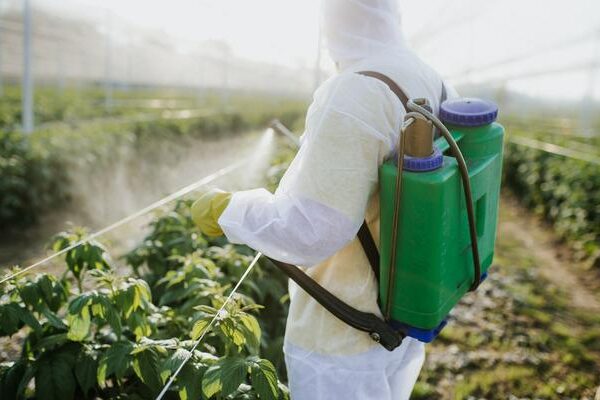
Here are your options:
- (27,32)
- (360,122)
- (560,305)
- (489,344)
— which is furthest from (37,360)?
(27,32)

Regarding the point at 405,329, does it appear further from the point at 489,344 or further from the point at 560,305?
the point at 560,305

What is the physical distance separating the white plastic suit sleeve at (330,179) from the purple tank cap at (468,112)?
28cm

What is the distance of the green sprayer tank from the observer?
1.41 meters

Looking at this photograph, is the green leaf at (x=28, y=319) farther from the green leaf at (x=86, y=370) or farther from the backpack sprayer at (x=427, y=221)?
the backpack sprayer at (x=427, y=221)

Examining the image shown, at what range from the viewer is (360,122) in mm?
1407

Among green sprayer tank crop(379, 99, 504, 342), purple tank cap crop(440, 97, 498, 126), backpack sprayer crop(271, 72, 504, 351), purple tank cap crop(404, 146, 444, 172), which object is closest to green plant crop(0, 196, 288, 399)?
backpack sprayer crop(271, 72, 504, 351)

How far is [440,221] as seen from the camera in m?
1.41

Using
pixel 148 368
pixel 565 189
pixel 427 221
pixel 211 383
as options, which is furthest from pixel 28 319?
pixel 565 189

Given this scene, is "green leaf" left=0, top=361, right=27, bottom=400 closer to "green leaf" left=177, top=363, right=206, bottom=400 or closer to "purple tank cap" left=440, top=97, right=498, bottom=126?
"green leaf" left=177, top=363, right=206, bottom=400

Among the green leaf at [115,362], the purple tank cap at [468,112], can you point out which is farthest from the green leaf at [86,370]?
the purple tank cap at [468,112]

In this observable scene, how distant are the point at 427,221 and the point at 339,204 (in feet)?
0.73

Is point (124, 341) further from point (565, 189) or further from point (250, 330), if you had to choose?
point (565, 189)

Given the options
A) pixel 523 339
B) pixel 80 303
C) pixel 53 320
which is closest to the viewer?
pixel 80 303

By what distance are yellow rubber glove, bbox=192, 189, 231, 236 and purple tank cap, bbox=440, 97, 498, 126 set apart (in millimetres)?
685
